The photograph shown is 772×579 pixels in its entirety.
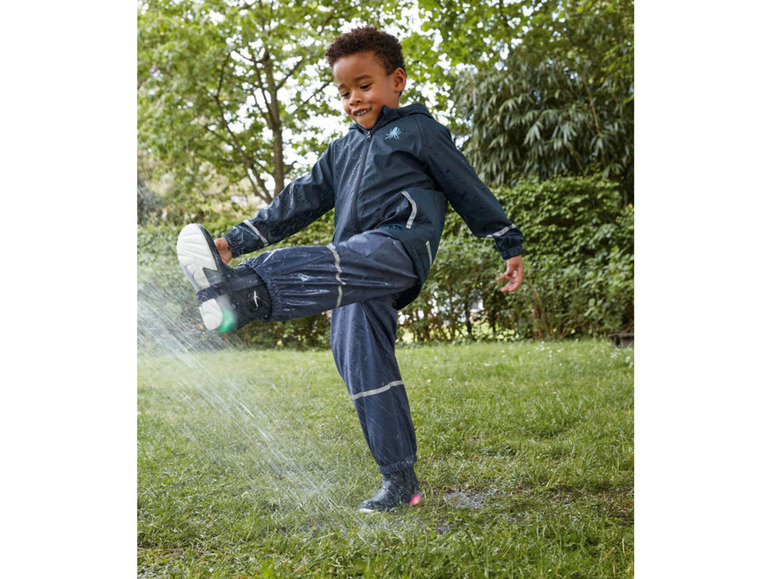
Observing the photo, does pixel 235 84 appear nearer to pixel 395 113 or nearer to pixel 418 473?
pixel 395 113

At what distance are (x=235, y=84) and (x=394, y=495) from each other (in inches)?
91.3

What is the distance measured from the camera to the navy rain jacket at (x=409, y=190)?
1372 millimetres

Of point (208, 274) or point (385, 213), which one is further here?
point (385, 213)

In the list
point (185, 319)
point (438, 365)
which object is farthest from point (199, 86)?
point (438, 365)

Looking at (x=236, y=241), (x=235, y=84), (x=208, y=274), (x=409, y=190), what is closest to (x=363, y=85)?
(x=409, y=190)

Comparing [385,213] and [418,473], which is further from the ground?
[385,213]

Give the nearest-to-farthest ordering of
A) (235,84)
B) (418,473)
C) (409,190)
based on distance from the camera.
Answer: (409,190), (418,473), (235,84)

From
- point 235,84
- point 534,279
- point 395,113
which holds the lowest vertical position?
point 534,279

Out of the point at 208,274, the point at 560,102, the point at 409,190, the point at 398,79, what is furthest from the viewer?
the point at 560,102

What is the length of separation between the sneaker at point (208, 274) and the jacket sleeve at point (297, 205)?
378mm

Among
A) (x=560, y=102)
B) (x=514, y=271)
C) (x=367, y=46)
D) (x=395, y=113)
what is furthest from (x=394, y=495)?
(x=560, y=102)

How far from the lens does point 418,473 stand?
1674mm
